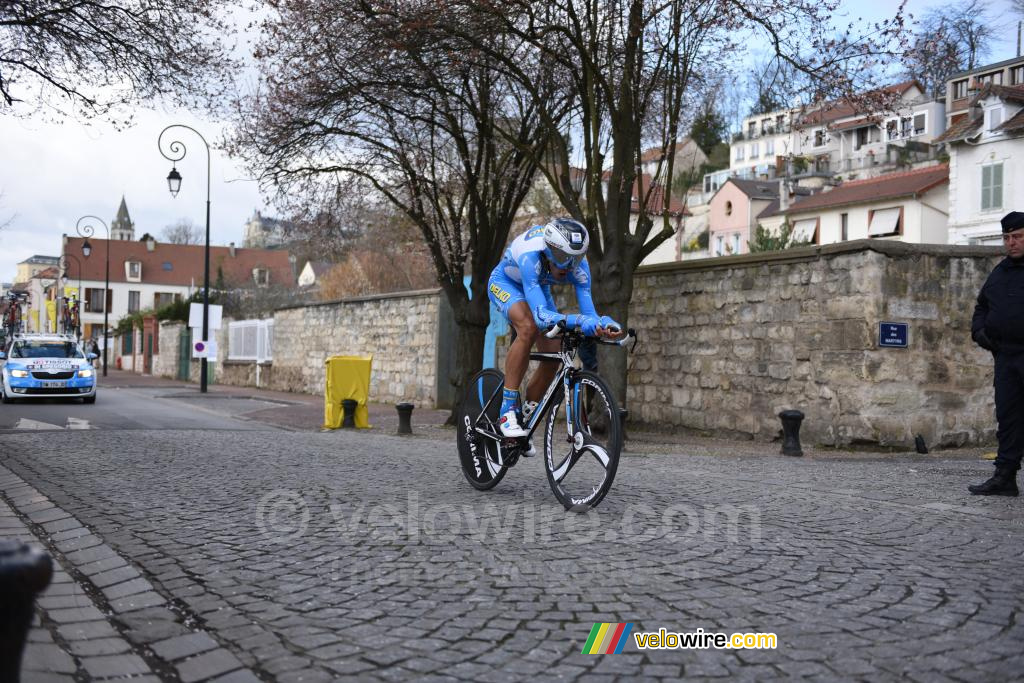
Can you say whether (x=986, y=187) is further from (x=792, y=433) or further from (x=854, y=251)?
(x=792, y=433)

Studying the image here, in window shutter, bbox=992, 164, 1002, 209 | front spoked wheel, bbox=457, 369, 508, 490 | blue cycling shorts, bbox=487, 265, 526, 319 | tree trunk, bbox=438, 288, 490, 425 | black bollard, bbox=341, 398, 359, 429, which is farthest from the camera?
window shutter, bbox=992, 164, 1002, 209

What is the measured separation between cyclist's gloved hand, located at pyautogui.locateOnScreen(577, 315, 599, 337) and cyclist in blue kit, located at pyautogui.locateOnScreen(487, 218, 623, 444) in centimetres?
11

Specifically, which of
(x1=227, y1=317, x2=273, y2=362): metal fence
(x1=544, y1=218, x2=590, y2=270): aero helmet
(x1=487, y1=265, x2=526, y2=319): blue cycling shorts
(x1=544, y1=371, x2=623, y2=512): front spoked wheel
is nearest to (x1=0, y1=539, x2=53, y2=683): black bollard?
(x1=544, y1=371, x2=623, y2=512): front spoked wheel

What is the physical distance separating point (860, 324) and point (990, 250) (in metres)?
2.24

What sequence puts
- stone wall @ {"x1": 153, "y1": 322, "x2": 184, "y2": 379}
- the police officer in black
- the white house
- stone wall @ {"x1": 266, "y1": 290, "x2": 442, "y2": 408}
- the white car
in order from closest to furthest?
the police officer in black, the white car, stone wall @ {"x1": 266, "y1": 290, "x2": 442, "y2": 408}, the white house, stone wall @ {"x1": 153, "y1": 322, "x2": 184, "y2": 379}

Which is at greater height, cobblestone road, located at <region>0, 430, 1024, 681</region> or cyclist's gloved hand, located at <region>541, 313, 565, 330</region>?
cyclist's gloved hand, located at <region>541, 313, 565, 330</region>

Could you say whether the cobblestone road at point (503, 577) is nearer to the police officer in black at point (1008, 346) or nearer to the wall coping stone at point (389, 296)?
the police officer in black at point (1008, 346)

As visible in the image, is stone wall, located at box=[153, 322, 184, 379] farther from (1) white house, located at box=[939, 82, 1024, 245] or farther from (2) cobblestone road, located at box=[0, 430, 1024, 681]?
(2) cobblestone road, located at box=[0, 430, 1024, 681]

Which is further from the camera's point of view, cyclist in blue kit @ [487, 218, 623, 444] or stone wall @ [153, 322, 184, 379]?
stone wall @ [153, 322, 184, 379]

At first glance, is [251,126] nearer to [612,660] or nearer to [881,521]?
[881,521]

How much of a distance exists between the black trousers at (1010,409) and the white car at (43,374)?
19.0 metres

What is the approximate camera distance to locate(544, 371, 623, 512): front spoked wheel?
5.26 metres

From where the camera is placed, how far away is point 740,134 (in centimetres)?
10050

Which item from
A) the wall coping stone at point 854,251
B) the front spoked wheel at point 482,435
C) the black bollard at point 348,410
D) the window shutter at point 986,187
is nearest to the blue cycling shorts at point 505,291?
the front spoked wheel at point 482,435
